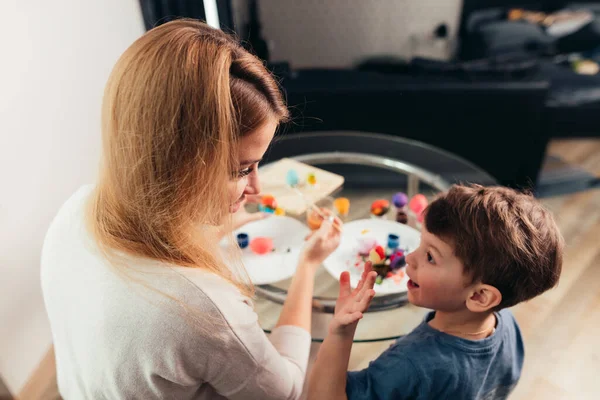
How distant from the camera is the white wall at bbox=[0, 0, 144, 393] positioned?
5.46 ft

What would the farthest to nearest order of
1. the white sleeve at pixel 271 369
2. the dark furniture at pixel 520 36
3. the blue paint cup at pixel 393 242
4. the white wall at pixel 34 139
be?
the dark furniture at pixel 520 36 → the white wall at pixel 34 139 → the blue paint cup at pixel 393 242 → the white sleeve at pixel 271 369

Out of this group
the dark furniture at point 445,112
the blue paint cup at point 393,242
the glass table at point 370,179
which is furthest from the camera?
the dark furniture at point 445,112

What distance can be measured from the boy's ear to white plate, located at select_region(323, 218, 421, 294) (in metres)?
0.32

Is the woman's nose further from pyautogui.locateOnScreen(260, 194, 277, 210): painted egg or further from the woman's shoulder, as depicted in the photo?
pyautogui.locateOnScreen(260, 194, 277, 210): painted egg

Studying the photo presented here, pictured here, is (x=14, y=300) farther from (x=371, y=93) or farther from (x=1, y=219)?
(x=371, y=93)

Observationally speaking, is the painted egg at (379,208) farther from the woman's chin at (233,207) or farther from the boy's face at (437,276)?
the woman's chin at (233,207)

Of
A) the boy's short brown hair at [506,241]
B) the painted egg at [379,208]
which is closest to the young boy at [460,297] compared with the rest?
the boy's short brown hair at [506,241]

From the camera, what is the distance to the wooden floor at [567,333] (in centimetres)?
181

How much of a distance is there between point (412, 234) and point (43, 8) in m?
1.62

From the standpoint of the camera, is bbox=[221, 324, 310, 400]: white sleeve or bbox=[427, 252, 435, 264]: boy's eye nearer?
bbox=[221, 324, 310, 400]: white sleeve

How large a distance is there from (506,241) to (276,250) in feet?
2.24

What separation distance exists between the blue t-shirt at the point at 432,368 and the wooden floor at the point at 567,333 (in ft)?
1.93

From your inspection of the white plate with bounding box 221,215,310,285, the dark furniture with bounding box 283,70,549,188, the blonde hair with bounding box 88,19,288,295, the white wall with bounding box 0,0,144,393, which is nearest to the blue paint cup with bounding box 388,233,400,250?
the white plate with bounding box 221,215,310,285

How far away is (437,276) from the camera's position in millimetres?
984
